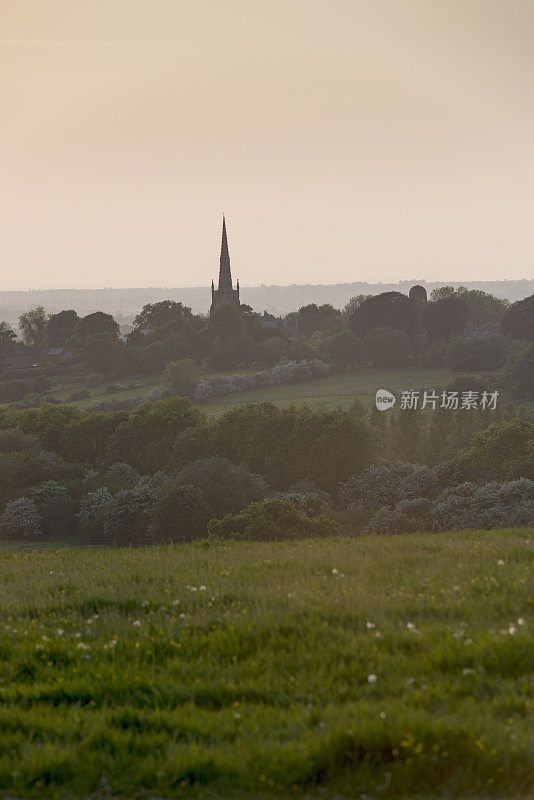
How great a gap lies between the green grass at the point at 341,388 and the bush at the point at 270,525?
66.2 meters

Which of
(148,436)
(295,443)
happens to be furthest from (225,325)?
(295,443)

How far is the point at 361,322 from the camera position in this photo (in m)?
174

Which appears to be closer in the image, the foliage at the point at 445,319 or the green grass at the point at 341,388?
the green grass at the point at 341,388

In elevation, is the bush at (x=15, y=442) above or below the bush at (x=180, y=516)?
above

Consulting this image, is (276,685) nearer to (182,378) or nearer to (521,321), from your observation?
(182,378)

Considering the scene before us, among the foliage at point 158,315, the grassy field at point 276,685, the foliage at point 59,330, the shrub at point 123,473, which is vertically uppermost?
the foliage at point 158,315

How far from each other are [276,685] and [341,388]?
398 ft

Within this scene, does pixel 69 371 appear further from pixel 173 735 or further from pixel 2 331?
pixel 173 735

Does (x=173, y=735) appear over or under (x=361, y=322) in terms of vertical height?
under

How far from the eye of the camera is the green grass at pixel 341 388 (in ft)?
382

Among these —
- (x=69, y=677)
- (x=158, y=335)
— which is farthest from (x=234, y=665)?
(x=158, y=335)

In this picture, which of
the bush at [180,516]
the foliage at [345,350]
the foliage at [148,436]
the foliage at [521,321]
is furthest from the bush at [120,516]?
the foliage at [521,321]

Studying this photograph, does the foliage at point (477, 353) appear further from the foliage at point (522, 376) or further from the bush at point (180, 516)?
the bush at point (180, 516)

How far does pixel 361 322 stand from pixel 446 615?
166 meters
